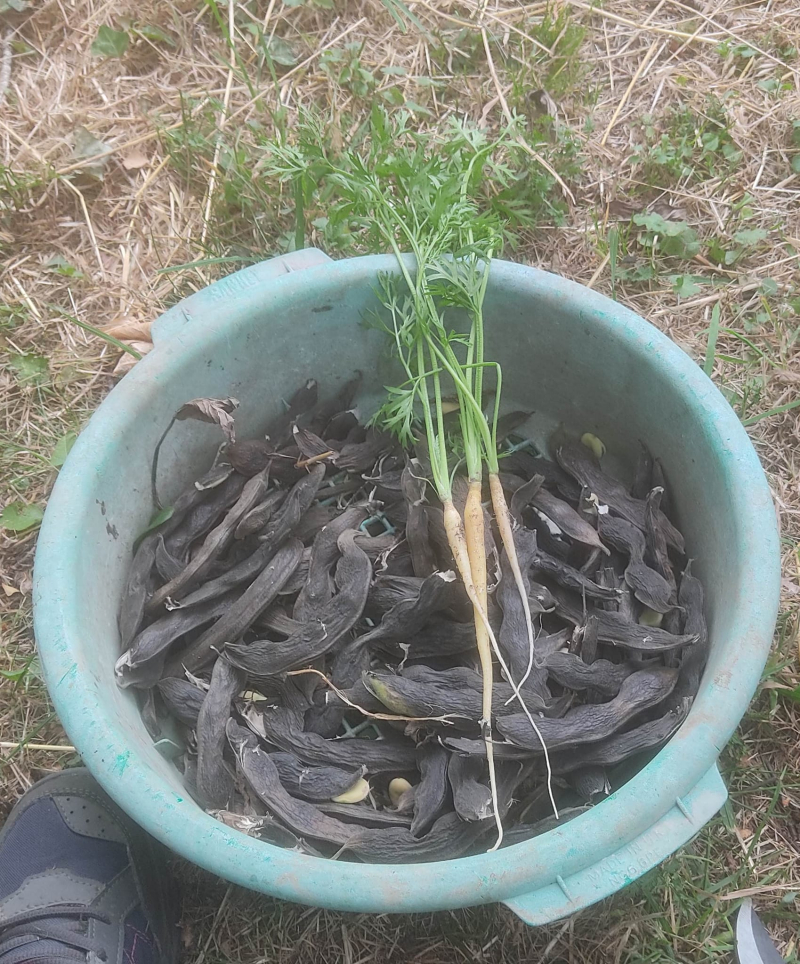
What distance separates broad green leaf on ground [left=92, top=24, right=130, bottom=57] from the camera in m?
2.01

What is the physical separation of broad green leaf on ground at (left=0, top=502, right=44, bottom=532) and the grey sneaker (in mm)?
524

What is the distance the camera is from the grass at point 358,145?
1661mm

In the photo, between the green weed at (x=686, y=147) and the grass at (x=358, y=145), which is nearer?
the grass at (x=358, y=145)

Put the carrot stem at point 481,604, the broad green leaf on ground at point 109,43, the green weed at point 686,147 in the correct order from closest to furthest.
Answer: the carrot stem at point 481,604
the green weed at point 686,147
the broad green leaf on ground at point 109,43

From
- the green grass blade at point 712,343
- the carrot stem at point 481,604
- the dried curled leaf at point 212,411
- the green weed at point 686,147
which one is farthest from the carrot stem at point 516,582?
the green weed at point 686,147

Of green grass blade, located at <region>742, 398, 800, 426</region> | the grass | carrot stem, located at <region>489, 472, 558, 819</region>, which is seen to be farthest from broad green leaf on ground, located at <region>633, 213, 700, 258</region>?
carrot stem, located at <region>489, 472, 558, 819</region>

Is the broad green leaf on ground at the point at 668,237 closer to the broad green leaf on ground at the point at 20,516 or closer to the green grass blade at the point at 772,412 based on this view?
the green grass blade at the point at 772,412

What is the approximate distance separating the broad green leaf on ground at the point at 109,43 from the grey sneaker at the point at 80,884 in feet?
5.86

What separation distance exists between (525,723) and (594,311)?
668mm

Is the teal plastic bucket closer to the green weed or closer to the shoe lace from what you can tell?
the shoe lace

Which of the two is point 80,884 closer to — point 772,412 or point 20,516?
point 20,516

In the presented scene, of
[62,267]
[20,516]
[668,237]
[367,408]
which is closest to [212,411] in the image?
[367,408]

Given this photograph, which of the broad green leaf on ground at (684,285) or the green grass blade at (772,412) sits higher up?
the broad green leaf on ground at (684,285)

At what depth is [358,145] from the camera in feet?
5.93
